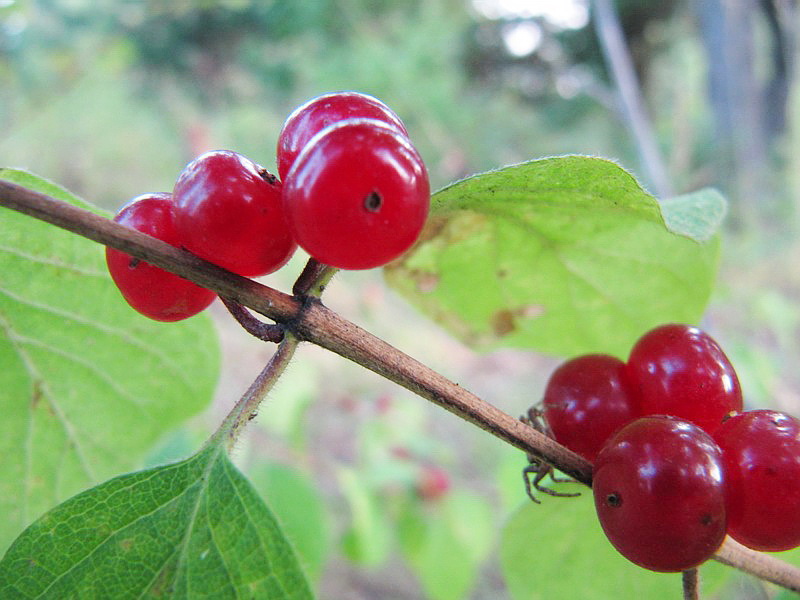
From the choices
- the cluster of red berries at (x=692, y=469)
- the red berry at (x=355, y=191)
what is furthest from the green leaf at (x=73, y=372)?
the cluster of red berries at (x=692, y=469)

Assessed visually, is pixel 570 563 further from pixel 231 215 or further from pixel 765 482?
pixel 231 215

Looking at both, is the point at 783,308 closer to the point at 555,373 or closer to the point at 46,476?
the point at 555,373

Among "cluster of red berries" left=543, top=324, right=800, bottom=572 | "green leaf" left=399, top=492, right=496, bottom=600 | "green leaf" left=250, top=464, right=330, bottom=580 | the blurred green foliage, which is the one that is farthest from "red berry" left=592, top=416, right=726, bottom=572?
"green leaf" left=399, top=492, right=496, bottom=600

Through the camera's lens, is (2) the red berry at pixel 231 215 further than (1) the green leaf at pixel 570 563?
No

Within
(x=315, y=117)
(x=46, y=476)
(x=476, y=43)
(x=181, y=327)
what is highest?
(x=315, y=117)

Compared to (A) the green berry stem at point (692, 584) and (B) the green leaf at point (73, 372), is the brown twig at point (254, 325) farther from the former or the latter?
(A) the green berry stem at point (692, 584)

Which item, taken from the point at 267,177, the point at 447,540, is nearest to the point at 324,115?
the point at 267,177

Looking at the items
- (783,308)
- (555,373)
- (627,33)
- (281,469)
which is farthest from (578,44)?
(555,373)

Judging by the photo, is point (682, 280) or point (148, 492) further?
point (682, 280)
